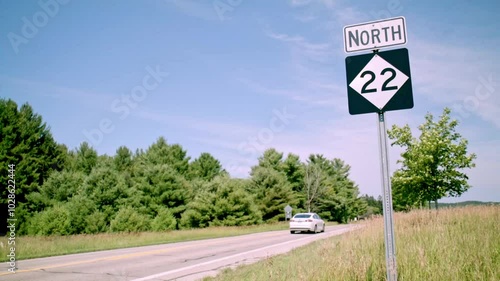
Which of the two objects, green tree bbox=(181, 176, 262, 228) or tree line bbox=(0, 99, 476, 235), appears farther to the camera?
green tree bbox=(181, 176, 262, 228)

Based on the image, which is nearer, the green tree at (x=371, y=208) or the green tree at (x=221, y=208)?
the green tree at (x=371, y=208)

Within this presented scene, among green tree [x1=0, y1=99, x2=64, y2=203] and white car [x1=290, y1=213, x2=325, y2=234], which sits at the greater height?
green tree [x1=0, y1=99, x2=64, y2=203]

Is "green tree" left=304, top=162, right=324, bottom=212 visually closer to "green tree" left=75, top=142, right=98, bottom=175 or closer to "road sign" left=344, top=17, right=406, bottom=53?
"green tree" left=75, top=142, right=98, bottom=175

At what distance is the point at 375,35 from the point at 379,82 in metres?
0.63

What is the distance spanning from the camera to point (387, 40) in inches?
147

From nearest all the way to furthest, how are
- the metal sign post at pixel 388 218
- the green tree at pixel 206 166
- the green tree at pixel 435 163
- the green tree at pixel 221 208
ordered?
the metal sign post at pixel 388 218 < the green tree at pixel 435 163 < the green tree at pixel 221 208 < the green tree at pixel 206 166

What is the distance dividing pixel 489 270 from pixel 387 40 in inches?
142

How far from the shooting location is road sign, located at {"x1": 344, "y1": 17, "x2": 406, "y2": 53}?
3719mm

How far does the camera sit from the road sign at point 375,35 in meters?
3.72

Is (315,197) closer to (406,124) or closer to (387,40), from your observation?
(406,124)

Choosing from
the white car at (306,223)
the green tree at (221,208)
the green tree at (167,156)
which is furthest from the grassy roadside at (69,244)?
the green tree at (167,156)

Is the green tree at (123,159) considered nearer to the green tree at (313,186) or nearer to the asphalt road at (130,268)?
the green tree at (313,186)

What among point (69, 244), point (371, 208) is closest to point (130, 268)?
point (69, 244)

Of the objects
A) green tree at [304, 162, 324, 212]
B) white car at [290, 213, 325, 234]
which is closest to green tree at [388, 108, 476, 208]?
white car at [290, 213, 325, 234]
